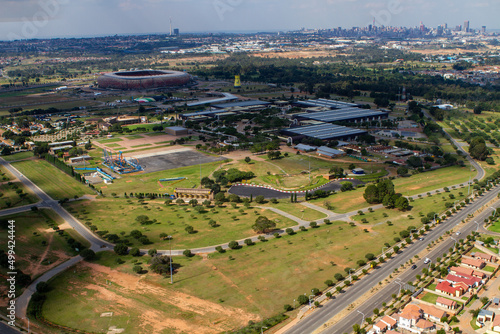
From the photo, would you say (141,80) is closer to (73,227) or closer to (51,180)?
(51,180)

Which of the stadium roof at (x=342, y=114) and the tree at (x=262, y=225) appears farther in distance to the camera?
the stadium roof at (x=342, y=114)

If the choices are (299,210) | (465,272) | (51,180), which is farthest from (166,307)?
(51,180)

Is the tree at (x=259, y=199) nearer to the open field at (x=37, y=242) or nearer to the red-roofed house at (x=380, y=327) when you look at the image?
the open field at (x=37, y=242)

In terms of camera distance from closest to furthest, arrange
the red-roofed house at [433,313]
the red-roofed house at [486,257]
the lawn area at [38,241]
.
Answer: the red-roofed house at [433,313], the red-roofed house at [486,257], the lawn area at [38,241]

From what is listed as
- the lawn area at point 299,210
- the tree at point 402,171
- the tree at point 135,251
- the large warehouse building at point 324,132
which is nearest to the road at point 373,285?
the lawn area at point 299,210

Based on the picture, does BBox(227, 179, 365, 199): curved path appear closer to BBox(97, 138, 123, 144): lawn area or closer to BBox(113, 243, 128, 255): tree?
BBox(113, 243, 128, 255): tree

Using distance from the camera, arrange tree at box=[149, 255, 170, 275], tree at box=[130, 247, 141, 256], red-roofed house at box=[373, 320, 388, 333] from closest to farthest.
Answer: red-roofed house at box=[373, 320, 388, 333] < tree at box=[149, 255, 170, 275] < tree at box=[130, 247, 141, 256]

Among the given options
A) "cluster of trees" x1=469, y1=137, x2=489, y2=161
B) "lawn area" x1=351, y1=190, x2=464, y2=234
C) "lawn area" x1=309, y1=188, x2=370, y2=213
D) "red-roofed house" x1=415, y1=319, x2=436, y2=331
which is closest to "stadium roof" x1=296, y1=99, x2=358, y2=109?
"cluster of trees" x1=469, y1=137, x2=489, y2=161

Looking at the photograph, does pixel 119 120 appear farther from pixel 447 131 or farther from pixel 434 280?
pixel 434 280
